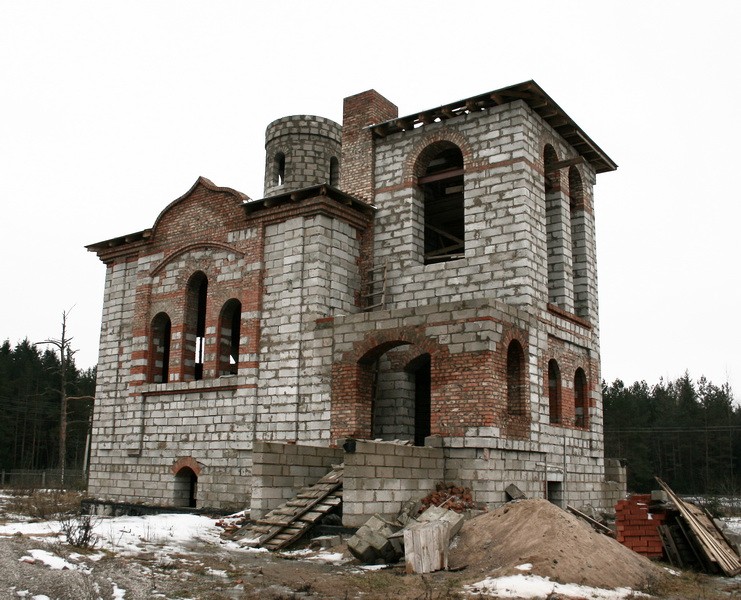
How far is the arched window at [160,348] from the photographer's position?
2032 cm

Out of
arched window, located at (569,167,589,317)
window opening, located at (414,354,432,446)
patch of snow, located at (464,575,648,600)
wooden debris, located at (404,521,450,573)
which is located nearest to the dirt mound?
patch of snow, located at (464,575,648,600)

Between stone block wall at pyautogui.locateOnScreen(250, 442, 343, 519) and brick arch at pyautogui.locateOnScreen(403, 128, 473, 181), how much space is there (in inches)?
282

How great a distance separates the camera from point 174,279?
20.1 m

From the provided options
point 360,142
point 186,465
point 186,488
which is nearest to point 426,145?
point 360,142

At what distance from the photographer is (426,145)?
18.4 m

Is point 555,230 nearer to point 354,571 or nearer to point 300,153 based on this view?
point 300,153

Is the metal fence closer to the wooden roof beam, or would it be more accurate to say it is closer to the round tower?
the round tower

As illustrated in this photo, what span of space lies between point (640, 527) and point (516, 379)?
13.1ft

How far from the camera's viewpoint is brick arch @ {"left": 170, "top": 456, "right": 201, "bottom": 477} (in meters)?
18.2

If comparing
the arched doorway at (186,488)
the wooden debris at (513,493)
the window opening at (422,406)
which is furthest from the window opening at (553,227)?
the arched doorway at (186,488)

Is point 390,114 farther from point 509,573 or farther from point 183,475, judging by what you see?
point 509,573

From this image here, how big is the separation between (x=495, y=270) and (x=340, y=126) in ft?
23.1

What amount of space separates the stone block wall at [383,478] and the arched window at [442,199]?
18.2 ft

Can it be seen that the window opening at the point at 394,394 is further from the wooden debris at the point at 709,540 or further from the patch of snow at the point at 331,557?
the wooden debris at the point at 709,540
